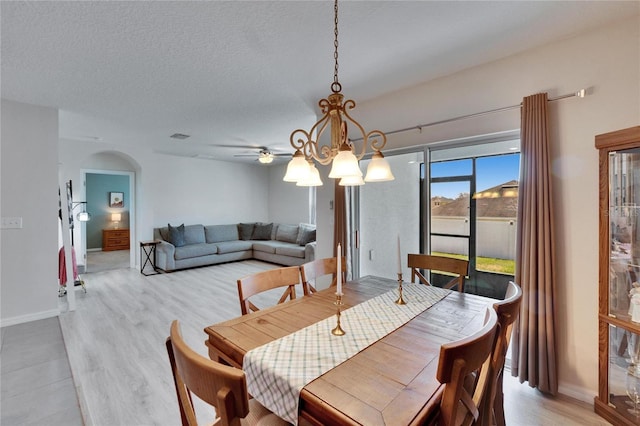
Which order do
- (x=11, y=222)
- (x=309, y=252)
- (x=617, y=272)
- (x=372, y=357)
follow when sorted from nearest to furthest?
(x=372, y=357) < (x=617, y=272) < (x=11, y=222) < (x=309, y=252)

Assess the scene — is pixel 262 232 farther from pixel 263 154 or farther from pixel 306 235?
pixel 263 154

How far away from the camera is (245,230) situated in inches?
293

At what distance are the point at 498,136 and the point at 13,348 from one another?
4.80 meters

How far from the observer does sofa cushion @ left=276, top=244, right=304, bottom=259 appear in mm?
6016

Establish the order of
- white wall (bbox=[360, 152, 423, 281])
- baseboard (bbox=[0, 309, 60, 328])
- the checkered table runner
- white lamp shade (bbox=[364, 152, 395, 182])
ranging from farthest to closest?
baseboard (bbox=[0, 309, 60, 328]) < white wall (bbox=[360, 152, 423, 281]) < white lamp shade (bbox=[364, 152, 395, 182]) < the checkered table runner

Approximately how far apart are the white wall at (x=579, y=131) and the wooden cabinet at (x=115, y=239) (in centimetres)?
1014

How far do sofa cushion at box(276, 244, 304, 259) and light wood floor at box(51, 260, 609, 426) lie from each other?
4.51 ft

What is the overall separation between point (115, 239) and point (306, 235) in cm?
634

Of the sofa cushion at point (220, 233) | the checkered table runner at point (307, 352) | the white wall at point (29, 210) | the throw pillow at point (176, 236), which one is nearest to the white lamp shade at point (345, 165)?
the checkered table runner at point (307, 352)

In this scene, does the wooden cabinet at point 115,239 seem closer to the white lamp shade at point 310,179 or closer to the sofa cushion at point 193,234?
the sofa cushion at point 193,234

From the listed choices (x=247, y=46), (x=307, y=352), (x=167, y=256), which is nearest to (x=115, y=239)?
(x=167, y=256)

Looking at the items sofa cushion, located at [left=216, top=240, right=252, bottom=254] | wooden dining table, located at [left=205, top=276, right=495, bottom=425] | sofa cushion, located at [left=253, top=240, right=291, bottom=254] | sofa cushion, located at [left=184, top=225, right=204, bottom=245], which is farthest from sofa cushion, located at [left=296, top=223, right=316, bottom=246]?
wooden dining table, located at [left=205, top=276, right=495, bottom=425]

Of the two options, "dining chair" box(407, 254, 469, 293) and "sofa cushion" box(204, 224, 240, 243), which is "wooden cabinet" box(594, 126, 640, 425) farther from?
"sofa cushion" box(204, 224, 240, 243)

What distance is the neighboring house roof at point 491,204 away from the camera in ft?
8.31
